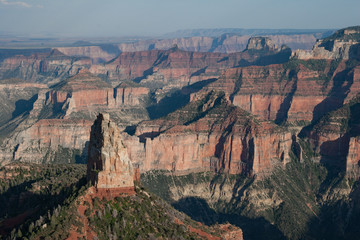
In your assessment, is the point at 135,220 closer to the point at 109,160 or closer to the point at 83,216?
the point at 83,216

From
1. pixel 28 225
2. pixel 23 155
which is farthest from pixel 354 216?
pixel 28 225

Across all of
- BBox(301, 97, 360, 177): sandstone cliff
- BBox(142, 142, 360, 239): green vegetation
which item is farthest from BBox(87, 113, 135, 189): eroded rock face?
BBox(301, 97, 360, 177): sandstone cliff

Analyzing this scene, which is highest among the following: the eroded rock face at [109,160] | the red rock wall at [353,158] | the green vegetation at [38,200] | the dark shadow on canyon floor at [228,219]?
the eroded rock face at [109,160]

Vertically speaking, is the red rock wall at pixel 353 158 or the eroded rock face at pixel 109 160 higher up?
the eroded rock face at pixel 109 160

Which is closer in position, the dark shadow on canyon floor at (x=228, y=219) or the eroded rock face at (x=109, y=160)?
the eroded rock face at (x=109, y=160)

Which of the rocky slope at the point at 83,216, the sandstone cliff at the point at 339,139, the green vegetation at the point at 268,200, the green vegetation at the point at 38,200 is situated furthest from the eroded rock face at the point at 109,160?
the sandstone cliff at the point at 339,139

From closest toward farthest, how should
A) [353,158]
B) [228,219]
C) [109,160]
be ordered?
[109,160]
[228,219]
[353,158]

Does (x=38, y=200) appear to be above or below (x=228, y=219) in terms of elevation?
above

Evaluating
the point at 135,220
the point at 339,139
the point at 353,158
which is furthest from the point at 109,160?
the point at 339,139

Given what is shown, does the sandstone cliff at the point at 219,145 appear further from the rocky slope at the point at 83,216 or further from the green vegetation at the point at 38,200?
the rocky slope at the point at 83,216
